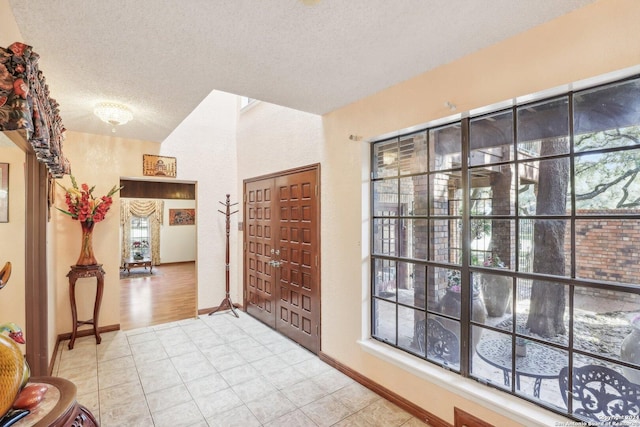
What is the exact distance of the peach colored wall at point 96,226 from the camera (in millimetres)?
3662

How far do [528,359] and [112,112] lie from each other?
3.72m

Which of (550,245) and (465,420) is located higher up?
(550,245)

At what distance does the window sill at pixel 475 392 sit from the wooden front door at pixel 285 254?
1.03m

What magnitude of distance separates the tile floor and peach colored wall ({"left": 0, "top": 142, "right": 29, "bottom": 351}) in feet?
3.32

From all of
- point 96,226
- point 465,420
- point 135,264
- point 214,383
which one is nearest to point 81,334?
point 96,226

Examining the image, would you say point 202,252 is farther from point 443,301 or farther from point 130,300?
point 443,301

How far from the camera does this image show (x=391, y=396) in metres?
2.41

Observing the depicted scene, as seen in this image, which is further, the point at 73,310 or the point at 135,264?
the point at 135,264

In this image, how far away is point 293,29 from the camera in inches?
65.3

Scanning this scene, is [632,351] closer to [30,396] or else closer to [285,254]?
[30,396]

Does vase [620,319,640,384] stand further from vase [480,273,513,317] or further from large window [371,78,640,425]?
vase [480,273,513,317]

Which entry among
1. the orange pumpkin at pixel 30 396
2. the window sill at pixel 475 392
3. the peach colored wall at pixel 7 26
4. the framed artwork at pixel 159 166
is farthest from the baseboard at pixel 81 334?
the window sill at pixel 475 392

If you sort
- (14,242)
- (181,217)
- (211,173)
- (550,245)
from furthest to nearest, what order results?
(181,217) < (211,173) < (14,242) < (550,245)

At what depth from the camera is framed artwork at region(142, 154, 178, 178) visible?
13.6 ft
